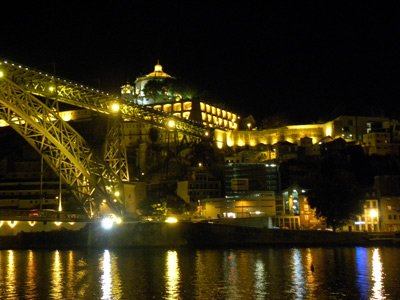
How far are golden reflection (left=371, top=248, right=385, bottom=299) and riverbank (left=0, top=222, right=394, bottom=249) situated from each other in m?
14.6

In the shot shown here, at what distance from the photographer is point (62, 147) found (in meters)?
48.0

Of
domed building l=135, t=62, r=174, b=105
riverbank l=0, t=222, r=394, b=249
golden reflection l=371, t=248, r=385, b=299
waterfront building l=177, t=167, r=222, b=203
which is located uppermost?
domed building l=135, t=62, r=174, b=105

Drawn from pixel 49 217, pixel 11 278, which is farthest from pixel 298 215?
pixel 11 278

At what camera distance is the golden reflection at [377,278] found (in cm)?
2786

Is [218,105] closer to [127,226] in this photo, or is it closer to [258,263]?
[127,226]

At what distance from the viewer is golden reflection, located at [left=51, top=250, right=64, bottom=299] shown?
28862 millimetres

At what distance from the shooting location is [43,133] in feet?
153

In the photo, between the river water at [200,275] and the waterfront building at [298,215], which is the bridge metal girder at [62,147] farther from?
the waterfront building at [298,215]

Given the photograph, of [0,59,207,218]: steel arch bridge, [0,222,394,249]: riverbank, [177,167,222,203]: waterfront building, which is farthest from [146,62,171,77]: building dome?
[0,222,394,249]: riverbank

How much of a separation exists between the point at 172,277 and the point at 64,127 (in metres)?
22.3

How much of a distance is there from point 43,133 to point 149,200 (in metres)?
31.8

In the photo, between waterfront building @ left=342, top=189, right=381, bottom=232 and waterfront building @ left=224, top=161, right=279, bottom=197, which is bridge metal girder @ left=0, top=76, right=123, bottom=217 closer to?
waterfront building @ left=224, top=161, right=279, bottom=197

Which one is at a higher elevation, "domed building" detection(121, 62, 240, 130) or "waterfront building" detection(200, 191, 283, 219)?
"domed building" detection(121, 62, 240, 130)

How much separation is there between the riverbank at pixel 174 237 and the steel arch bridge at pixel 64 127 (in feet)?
10.1
